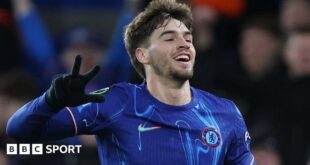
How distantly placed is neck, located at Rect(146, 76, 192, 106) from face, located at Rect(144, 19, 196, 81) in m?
0.04

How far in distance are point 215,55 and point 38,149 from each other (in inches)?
98.4

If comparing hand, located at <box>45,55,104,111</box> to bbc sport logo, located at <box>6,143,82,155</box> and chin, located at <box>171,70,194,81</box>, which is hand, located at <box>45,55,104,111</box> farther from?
bbc sport logo, located at <box>6,143,82,155</box>

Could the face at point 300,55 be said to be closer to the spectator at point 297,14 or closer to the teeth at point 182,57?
the spectator at point 297,14

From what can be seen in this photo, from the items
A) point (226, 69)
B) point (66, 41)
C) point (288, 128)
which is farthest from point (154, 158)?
point (66, 41)

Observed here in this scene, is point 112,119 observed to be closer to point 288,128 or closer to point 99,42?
point 288,128

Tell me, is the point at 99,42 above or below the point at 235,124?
above

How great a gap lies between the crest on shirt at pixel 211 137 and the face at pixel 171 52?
1.10 ft

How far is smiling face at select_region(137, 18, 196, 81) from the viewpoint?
18.8 ft

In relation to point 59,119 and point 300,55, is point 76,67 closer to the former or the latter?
point 59,119

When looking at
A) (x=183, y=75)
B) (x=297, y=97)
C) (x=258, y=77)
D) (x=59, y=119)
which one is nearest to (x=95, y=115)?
(x=59, y=119)

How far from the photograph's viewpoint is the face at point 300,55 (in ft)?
25.9

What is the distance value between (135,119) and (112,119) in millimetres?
138

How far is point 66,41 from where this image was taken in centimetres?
873

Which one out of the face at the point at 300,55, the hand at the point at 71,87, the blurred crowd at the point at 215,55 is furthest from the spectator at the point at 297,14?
the hand at the point at 71,87
